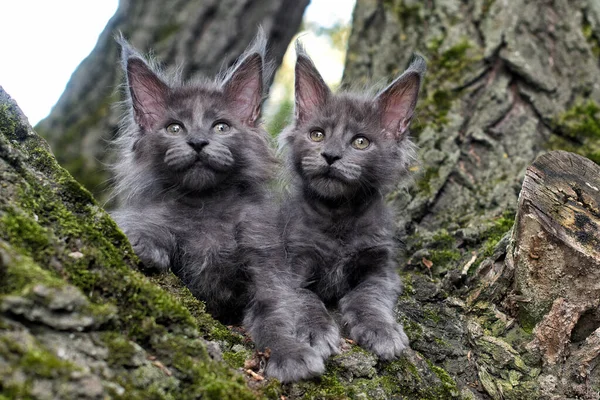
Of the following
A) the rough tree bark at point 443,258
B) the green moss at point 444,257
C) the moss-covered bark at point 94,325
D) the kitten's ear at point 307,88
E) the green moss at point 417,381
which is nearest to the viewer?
the moss-covered bark at point 94,325

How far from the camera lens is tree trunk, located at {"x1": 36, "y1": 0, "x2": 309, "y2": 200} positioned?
5371 millimetres

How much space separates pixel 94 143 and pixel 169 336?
134 inches

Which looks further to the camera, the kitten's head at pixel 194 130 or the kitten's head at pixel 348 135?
the kitten's head at pixel 348 135

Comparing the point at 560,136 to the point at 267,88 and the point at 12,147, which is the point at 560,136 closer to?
the point at 267,88

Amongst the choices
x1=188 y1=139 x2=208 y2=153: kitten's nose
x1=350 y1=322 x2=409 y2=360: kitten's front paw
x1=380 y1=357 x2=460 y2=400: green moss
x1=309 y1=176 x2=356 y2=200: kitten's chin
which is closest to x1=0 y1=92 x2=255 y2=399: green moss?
x1=380 y1=357 x2=460 y2=400: green moss

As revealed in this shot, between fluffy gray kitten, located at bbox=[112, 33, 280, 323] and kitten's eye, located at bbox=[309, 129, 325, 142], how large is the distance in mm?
317

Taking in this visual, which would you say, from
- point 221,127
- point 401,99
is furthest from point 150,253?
point 401,99

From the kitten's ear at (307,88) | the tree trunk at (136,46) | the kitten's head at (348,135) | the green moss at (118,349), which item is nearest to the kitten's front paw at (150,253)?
the green moss at (118,349)

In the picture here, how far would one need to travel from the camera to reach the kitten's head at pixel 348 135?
4066mm

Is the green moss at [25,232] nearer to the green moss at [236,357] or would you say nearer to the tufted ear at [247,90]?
the green moss at [236,357]

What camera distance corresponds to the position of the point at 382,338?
3.25m

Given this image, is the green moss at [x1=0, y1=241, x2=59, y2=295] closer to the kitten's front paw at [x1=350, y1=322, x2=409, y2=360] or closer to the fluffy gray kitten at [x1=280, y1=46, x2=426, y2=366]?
the kitten's front paw at [x1=350, y1=322, x2=409, y2=360]

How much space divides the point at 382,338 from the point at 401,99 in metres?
1.85

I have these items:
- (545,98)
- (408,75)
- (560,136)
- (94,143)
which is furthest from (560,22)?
(94,143)
